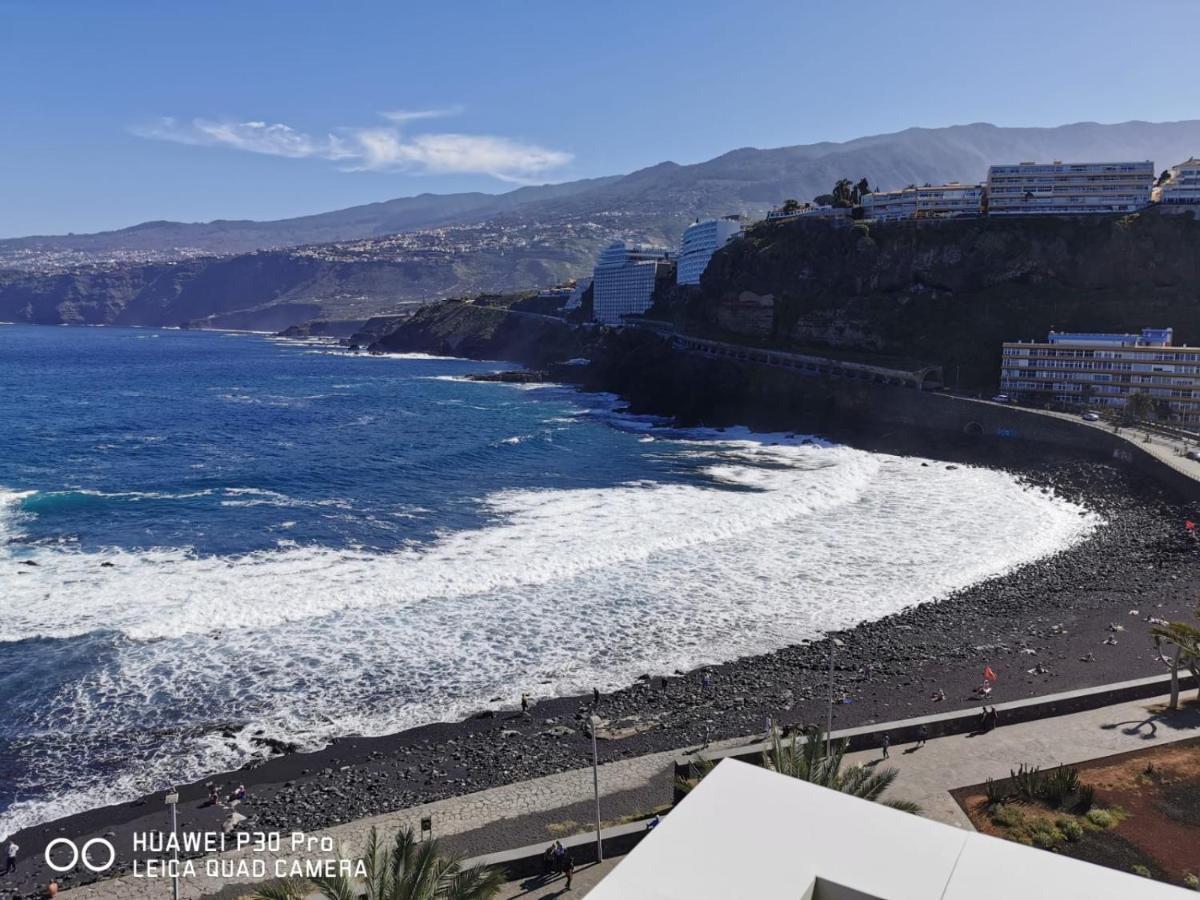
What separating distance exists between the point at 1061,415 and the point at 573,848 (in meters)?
55.5

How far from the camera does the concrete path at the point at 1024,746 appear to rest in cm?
1653

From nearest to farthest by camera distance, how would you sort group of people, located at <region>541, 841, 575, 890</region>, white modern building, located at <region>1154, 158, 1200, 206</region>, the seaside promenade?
group of people, located at <region>541, 841, 575, 890</region>
the seaside promenade
white modern building, located at <region>1154, 158, 1200, 206</region>

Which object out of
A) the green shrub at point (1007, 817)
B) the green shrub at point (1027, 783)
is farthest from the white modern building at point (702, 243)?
the green shrub at point (1007, 817)

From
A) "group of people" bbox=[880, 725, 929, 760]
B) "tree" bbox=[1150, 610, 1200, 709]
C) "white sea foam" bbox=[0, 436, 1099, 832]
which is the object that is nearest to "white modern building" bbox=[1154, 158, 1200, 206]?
"white sea foam" bbox=[0, 436, 1099, 832]

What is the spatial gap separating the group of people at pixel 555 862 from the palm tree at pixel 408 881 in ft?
9.97

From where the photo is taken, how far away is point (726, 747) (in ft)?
60.7

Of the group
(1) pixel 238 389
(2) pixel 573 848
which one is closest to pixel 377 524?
(2) pixel 573 848

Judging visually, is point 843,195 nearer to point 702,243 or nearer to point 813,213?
point 813,213

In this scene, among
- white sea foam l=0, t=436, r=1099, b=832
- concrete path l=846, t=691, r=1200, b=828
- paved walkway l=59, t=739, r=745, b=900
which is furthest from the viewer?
white sea foam l=0, t=436, r=1099, b=832

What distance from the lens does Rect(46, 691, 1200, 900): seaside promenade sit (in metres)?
15.0

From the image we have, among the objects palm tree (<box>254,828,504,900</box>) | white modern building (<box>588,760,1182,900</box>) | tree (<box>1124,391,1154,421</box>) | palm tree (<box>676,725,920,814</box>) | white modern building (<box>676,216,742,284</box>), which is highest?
white modern building (<box>676,216,742,284</box>)

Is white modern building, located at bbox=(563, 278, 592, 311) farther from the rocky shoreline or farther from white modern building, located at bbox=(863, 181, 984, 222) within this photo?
the rocky shoreline

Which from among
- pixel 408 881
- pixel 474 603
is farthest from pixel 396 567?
pixel 408 881

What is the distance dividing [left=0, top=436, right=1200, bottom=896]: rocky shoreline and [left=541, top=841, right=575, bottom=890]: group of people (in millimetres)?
3431
